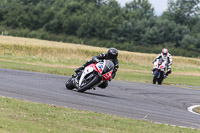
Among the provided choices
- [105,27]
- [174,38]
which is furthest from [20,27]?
[174,38]

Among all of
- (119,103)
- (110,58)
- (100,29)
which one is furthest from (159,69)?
(100,29)

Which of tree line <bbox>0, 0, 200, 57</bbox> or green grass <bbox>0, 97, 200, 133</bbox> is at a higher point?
tree line <bbox>0, 0, 200, 57</bbox>

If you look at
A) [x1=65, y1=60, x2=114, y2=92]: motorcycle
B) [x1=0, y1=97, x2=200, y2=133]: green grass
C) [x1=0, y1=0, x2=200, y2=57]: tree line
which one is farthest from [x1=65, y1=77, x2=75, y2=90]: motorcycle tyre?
[x1=0, y1=0, x2=200, y2=57]: tree line

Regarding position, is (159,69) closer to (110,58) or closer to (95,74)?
(110,58)

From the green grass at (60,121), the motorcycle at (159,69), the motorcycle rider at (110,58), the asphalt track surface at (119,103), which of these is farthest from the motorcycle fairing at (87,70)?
the motorcycle at (159,69)

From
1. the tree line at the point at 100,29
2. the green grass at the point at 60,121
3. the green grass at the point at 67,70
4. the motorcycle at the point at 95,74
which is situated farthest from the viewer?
the tree line at the point at 100,29

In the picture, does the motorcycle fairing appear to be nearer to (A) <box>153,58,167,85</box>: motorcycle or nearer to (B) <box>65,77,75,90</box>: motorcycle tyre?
(B) <box>65,77,75,90</box>: motorcycle tyre

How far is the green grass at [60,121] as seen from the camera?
747 cm

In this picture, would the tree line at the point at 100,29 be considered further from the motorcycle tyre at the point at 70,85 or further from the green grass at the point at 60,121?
the green grass at the point at 60,121

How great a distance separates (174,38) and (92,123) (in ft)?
279

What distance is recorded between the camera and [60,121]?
836 cm

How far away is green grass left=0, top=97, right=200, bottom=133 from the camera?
7.47m

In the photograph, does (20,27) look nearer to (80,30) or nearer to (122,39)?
(80,30)

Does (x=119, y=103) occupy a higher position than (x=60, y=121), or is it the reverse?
(x=60, y=121)
